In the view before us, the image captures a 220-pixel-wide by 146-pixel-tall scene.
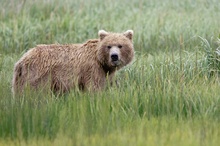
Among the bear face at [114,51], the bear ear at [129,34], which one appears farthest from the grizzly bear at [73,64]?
the bear ear at [129,34]

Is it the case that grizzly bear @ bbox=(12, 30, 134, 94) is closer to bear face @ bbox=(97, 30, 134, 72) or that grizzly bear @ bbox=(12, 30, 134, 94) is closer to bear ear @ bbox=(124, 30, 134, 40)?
bear face @ bbox=(97, 30, 134, 72)

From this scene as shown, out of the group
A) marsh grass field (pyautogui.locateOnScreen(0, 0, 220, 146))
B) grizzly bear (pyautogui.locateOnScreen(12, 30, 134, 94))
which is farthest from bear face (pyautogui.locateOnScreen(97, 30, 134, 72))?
marsh grass field (pyautogui.locateOnScreen(0, 0, 220, 146))

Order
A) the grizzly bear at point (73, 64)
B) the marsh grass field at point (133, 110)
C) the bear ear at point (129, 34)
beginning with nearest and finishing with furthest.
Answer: the marsh grass field at point (133, 110), the grizzly bear at point (73, 64), the bear ear at point (129, 34)

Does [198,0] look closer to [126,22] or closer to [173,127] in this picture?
[126,22]

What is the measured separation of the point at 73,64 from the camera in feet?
28.4

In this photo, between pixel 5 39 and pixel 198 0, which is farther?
pixel 198 0

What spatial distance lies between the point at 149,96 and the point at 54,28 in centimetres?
662

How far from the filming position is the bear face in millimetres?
8609

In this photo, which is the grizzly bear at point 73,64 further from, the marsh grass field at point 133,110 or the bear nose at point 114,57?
the marsh grass field at point 133,110

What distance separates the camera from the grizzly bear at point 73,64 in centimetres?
849

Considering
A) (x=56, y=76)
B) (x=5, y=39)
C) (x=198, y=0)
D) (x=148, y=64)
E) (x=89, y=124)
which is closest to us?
(x=89, y=124)

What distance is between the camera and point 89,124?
6.00 m

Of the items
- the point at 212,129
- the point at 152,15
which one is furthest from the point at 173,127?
the point at 152,15

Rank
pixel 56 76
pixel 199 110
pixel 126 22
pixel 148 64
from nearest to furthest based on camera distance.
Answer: pixel 199 110, pixel 56 76, pixel 148 64, pixel 126 22
